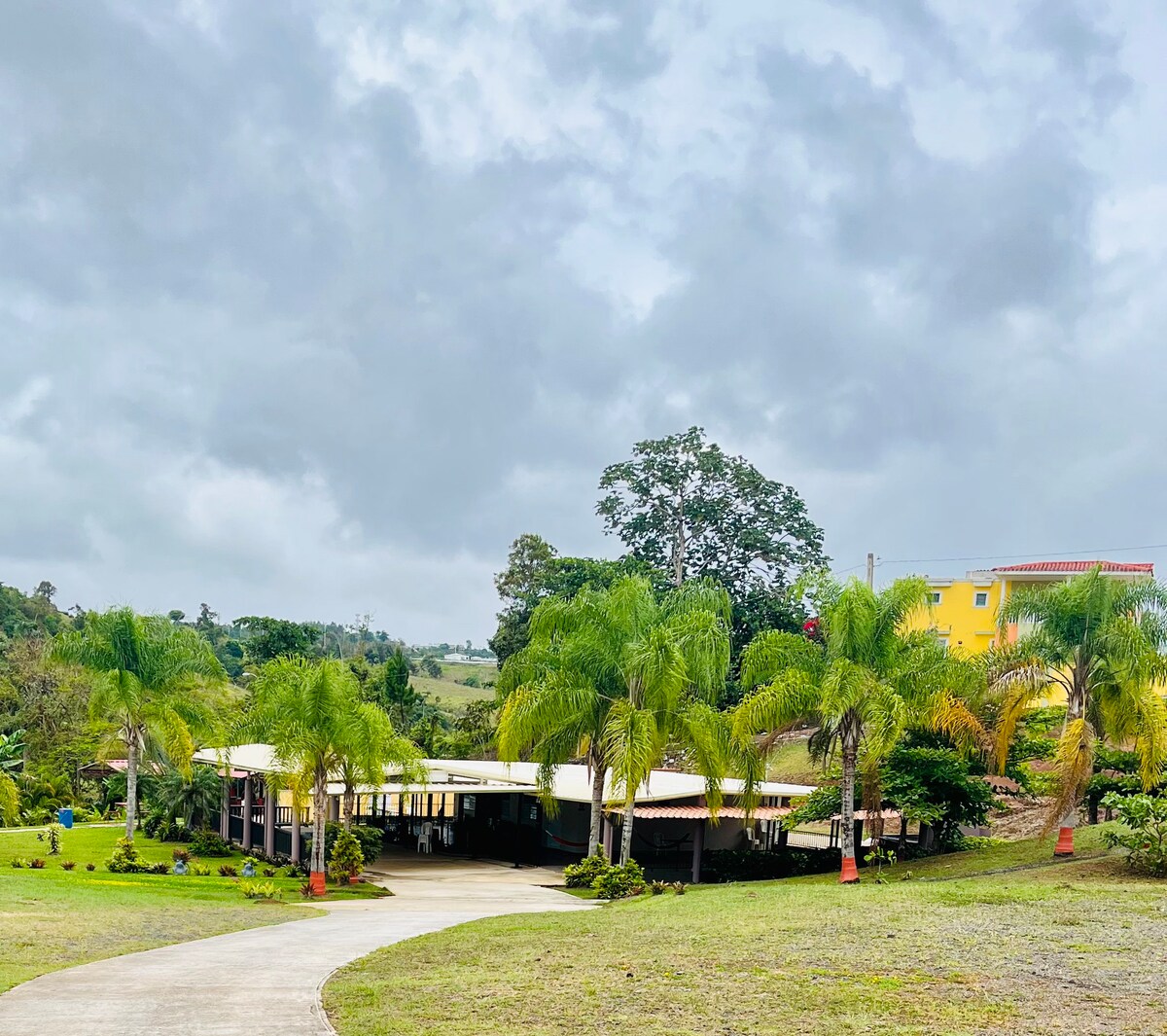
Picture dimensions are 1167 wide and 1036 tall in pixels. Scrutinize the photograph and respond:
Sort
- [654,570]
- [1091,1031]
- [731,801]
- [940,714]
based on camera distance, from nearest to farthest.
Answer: [1091,1031]
[940,714]
[731,801]
[654,570]

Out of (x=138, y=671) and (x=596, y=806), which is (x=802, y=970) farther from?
(x=138, y=671)

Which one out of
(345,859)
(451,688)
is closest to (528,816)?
(345,859)

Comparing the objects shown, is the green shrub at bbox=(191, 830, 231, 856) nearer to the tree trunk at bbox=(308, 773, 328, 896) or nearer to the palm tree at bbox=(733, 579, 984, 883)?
the tree trunk at bbox=(308, 773, 328, 896)

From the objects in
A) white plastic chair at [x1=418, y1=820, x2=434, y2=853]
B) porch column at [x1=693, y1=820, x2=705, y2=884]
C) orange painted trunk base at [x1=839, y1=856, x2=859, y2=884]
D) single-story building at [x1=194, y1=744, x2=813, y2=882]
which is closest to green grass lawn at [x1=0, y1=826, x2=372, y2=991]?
single-story building at [x1=194, y1=744, x2=813, y2=882]

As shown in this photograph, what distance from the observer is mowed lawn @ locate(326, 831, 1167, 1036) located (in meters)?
10.1

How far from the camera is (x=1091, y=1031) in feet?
31.5

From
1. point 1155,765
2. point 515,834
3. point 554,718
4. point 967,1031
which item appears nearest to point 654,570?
point 515,834

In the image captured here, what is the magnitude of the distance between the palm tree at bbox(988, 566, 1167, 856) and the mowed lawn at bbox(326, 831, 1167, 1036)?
346cm

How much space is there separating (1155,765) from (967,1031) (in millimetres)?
14704

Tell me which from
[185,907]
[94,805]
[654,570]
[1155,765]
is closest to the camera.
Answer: [185,907]

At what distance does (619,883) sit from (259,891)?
6.97m

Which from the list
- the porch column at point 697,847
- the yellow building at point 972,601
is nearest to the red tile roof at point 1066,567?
the yellow building at point 972,601

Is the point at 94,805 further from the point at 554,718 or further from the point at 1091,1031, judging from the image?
the point at 1091,1031

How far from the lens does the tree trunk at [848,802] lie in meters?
23.5
